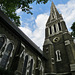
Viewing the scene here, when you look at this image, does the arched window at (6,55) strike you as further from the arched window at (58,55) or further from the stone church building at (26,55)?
→ the arched window at (58,55)

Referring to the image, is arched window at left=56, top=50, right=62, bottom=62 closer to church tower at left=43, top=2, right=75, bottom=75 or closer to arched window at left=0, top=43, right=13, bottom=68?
church tower at left=43, top=2, right=75, bottom=75

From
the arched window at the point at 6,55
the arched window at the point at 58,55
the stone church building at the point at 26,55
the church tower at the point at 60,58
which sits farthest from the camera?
the arched window at the point at 58,55

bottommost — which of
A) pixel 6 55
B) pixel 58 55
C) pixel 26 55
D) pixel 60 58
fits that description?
pixel 6 55

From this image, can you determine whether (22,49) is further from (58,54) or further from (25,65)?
(58,54)

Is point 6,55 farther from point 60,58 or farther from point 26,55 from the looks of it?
point 60,58

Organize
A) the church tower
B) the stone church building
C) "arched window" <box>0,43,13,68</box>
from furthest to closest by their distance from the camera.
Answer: the church tower → the stone church building → "arched window" <box>0,43,13,68</box>

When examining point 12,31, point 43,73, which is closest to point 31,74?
point 43,73

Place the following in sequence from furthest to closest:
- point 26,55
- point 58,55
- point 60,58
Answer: point 58,55 < point 60,58 < point 26,55

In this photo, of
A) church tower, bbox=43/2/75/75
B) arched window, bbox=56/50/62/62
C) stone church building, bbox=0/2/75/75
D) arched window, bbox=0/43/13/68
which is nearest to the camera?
arched window, bbox=0/43/13/68

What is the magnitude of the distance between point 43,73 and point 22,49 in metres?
6.14

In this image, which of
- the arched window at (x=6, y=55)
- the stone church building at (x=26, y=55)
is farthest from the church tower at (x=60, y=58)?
the arched window at (x=6, y=55)

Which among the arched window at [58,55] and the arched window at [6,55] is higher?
the arched window at [58,55]

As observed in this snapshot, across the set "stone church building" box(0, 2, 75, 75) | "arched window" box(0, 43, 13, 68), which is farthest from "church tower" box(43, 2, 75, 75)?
"arched window" box(0, 43, 13, 68)

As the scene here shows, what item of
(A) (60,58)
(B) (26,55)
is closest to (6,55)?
(B) (26,55)
